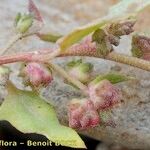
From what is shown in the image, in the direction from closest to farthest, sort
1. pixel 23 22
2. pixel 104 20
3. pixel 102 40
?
pixel 104 20, pixel 102 40, pixel 23 22

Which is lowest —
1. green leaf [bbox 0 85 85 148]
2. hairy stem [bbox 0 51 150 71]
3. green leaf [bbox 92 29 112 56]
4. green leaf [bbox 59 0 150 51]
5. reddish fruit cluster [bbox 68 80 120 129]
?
green leaf [bbox 0 85 85 148]

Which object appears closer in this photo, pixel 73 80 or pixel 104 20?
pixel 104 20

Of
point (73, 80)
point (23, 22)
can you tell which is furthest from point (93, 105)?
point (23, 22)

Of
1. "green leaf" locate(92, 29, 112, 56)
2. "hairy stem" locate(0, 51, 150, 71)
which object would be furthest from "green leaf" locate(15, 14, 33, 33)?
"green leaf" locate(92, 29, 112, 56)

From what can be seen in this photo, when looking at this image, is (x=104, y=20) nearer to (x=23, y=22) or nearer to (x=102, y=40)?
(x=102, y=40)

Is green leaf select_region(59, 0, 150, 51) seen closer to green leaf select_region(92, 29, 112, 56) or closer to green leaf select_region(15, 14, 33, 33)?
green leaf select_region(92, 29, 112, 56)

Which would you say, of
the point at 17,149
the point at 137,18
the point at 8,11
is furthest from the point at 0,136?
the point at 137,18

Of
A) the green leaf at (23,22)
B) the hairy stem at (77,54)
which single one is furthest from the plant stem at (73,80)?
the green leaf at (23,22)

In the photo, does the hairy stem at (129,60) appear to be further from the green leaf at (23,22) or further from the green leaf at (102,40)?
the green leaf at (23,22)
